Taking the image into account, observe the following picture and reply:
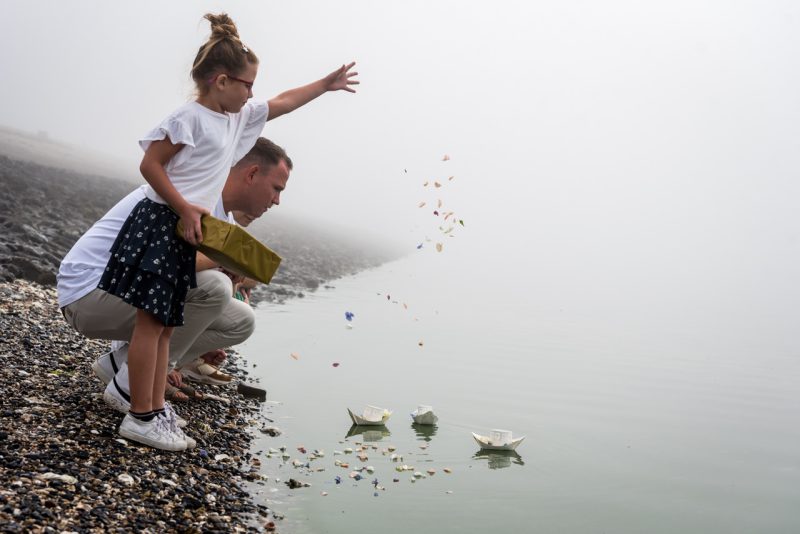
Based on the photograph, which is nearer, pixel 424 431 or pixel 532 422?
pixel 424 431

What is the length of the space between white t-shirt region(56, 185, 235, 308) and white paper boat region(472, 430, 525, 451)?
131 inches

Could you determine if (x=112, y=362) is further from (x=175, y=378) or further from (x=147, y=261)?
(x=147, y=261)

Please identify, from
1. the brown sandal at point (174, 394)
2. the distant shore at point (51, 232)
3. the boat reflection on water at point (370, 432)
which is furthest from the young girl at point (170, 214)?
the distant shore at point (51, 232)

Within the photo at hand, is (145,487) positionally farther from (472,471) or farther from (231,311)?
(472,471)

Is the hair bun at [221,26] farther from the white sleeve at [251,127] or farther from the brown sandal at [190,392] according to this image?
the brown sandal at [190,392]

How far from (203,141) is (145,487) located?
192cm

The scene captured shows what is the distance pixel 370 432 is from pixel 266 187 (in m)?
2.40

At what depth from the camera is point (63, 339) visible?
6.66 m

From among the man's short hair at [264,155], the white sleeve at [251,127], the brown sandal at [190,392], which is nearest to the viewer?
the white sleeve at [251,127]

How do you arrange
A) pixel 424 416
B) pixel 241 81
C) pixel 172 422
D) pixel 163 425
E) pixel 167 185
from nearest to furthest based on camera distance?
pixel 167 185
pixel 241 81
pixel 163 425
pixel 172 422
pixel 424 416

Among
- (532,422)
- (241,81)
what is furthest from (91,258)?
(532,422)

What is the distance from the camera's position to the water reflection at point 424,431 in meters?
6.51

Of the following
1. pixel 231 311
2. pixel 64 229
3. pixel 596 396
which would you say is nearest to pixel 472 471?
pixel 231 311

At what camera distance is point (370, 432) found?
21.0 ft
